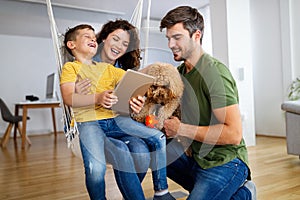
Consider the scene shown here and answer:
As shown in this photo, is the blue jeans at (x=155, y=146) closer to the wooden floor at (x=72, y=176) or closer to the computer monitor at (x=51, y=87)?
the wooden floor at (x=72, y=176)

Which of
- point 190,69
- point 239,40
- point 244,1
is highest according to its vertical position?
point 244,1

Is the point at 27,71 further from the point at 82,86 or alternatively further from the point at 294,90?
the point at 82,86

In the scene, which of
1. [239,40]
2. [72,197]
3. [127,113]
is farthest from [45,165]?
[239,40]

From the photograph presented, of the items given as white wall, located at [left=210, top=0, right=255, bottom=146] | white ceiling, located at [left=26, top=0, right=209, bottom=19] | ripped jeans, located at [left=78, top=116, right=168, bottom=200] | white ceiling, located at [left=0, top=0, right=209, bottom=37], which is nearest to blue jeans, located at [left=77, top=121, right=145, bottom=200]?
ripped jeans, located at [left=78, top=116, right=168, bottom=200]

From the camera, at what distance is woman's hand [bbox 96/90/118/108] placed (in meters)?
1.02

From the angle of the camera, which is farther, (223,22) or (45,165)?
(223,22)

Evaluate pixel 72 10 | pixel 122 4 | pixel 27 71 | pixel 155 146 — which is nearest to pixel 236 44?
pixel 122 4

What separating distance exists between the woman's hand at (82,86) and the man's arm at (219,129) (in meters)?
0.32

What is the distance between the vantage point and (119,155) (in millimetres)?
1083

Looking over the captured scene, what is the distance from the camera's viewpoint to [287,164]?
7.68 ft

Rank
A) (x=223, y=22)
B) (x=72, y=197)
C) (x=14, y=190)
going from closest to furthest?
(x=72, y=197) < (x=14, y=190) < (x=223, y=22)

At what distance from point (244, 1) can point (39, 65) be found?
4294 mm

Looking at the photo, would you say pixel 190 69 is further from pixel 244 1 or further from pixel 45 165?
pixel 244 1

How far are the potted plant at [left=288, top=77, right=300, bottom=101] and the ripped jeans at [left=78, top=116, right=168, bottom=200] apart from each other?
2.81 meters
